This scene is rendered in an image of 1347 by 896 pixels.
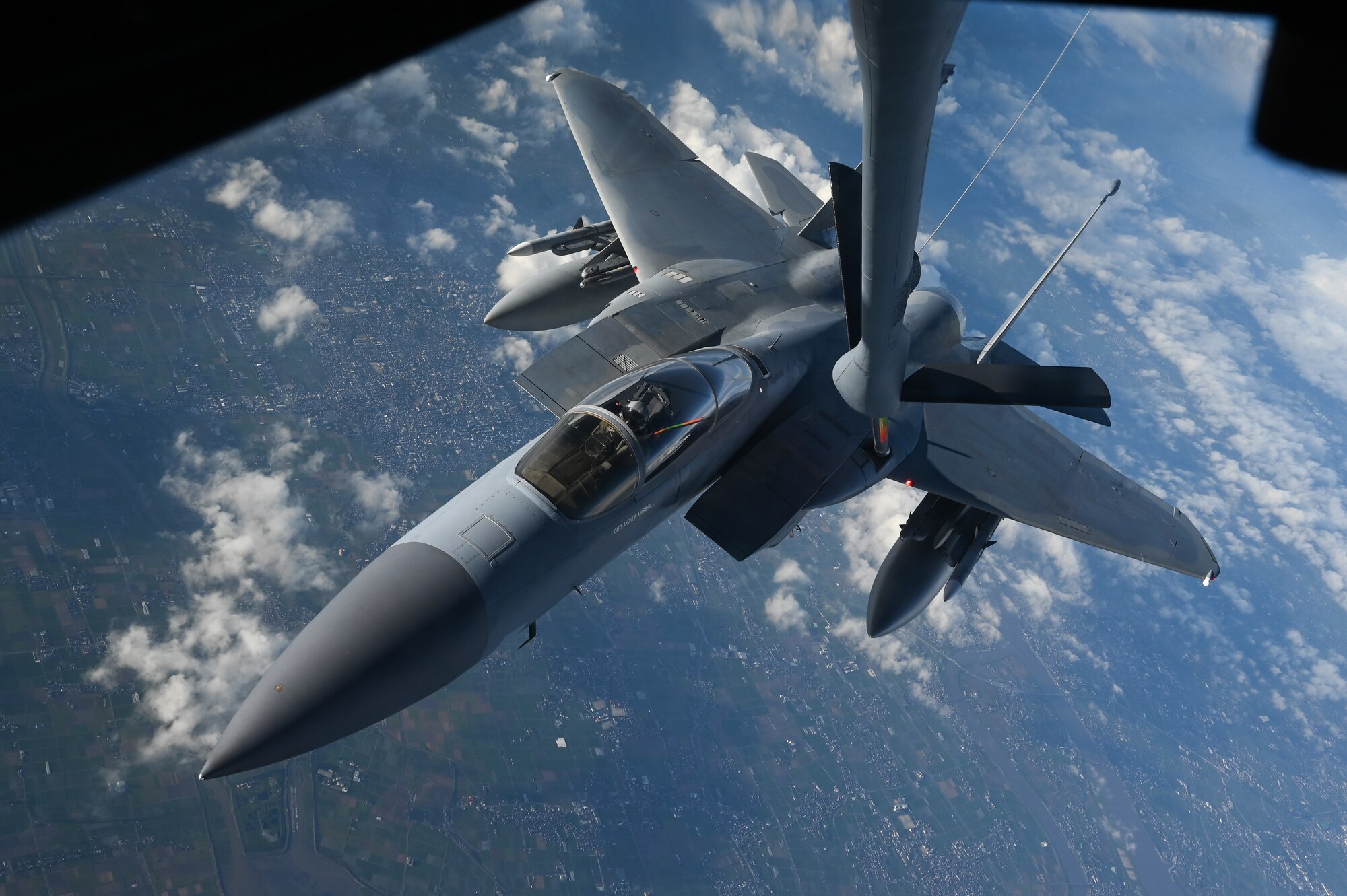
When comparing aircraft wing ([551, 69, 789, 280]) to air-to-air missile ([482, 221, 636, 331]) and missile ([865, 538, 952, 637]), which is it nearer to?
air-to-air missile ([482, 221, 636, 331])

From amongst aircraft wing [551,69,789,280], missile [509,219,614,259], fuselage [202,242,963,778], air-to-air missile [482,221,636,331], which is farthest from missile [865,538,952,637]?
missile [509,219,614,259]

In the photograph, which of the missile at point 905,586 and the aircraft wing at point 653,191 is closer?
the missile at point 905,586

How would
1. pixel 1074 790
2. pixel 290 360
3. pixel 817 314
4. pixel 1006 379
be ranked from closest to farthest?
pixel 1006 379 → pixel 817 314 → pixel 290 360 → pixel 1074 790

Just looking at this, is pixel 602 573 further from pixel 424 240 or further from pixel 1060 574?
pixel 1060 574

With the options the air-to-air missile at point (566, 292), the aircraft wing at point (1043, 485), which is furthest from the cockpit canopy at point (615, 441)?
the air-to-air missile at point (566, 292)

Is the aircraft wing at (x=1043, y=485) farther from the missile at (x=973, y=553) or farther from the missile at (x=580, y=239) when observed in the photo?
the missile at (x=580, y=239)

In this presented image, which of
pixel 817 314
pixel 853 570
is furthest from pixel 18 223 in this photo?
pixel 853 570
